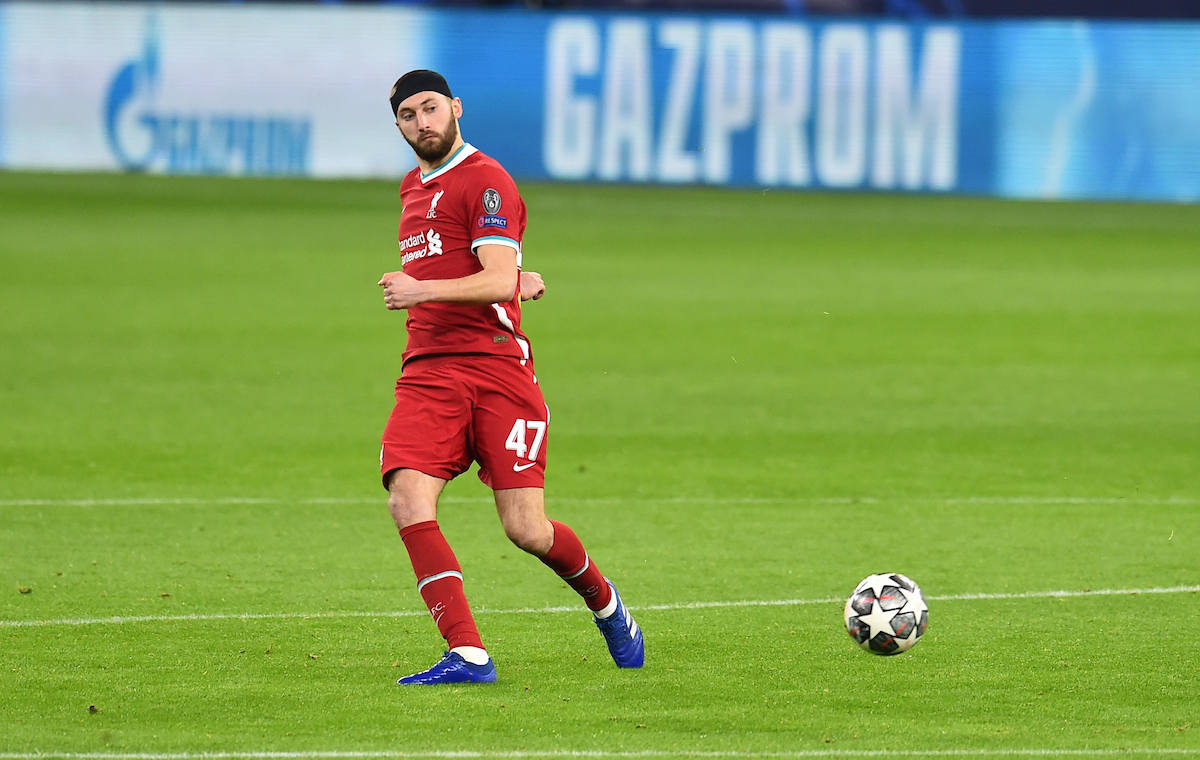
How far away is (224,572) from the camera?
793 cm

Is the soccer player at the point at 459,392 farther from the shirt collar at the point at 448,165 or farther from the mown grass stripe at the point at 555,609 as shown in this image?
the mown grass stripe at the point at 555,609

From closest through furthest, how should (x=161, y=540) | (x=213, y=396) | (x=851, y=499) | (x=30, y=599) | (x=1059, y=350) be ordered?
(x=30, y=599)
(x=161, y=540)
(x=851, y=499)
(x=213, y=396)
(x=1059, y=350)

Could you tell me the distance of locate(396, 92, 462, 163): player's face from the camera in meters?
6.04

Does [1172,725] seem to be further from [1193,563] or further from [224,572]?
[224,572]

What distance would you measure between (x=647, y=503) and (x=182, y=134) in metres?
21.1

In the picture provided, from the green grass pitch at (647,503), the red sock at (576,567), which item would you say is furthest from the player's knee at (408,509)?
the green grass pitch at (647,503)

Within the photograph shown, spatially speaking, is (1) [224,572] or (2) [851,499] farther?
(2) [851,499]

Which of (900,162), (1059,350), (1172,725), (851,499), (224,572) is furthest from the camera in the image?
(900,162)

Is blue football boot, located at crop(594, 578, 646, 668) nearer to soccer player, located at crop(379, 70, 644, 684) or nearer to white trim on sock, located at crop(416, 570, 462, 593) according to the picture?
soccer player, located at crop(379, 70, 644, 684)

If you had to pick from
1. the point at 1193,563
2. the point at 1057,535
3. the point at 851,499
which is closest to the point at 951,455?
the point at 851,499

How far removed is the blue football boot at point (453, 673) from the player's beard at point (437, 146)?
171 centimetres

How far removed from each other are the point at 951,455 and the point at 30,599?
6.11m

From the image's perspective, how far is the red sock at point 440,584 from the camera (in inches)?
233

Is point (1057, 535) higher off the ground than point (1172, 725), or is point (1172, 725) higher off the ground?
point (1172, 725)
